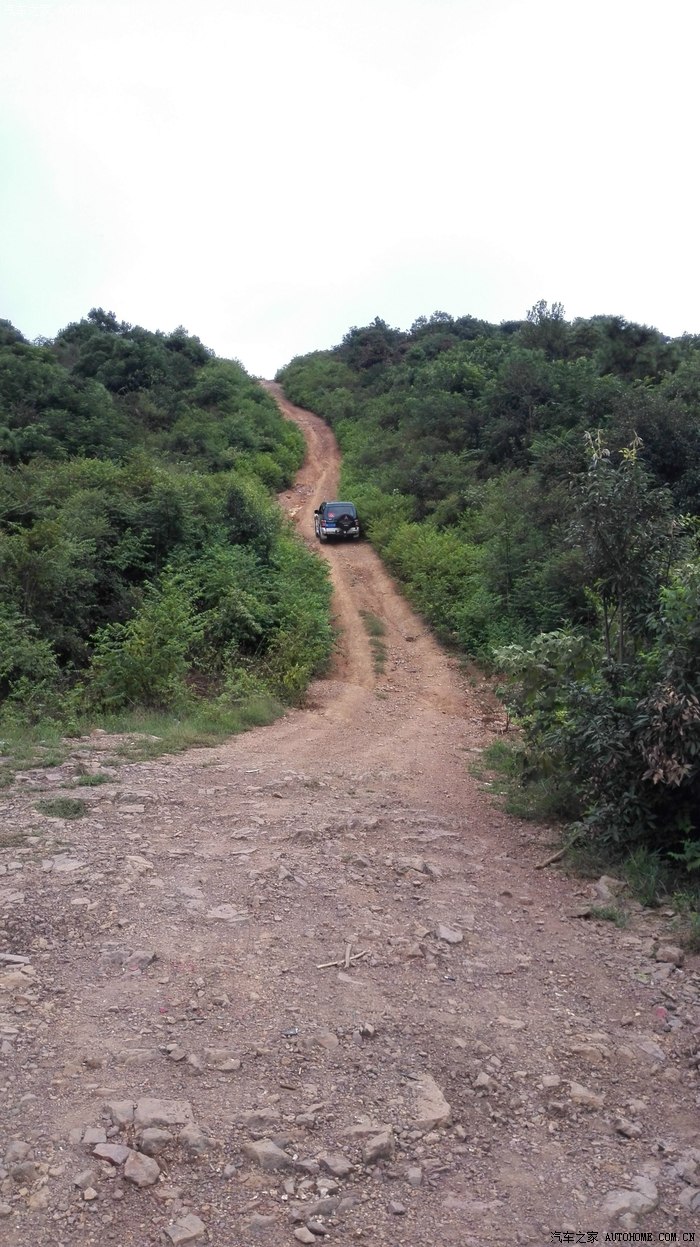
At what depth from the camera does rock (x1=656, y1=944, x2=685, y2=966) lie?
5.40m

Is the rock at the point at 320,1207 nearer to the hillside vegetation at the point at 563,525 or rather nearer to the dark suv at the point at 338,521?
the hillside vegetation at the point at 563,525

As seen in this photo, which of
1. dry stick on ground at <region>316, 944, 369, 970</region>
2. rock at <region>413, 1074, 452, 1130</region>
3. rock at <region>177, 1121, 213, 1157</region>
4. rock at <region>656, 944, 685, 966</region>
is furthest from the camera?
rock at <region>656, 944, 685, 966</region>

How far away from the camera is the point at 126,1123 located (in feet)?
11.7

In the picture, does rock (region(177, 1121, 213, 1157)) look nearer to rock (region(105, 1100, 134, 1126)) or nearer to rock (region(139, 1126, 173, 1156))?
rock (region(139, 1126, 173, 1156))

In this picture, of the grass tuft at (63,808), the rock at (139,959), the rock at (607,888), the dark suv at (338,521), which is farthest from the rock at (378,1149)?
the dark suv at (338,521)

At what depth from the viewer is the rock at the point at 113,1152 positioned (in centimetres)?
337

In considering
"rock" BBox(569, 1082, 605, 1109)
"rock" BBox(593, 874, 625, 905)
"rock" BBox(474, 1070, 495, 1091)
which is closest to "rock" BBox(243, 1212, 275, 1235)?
"rock" BBox(474, 1070, 495, 1091)

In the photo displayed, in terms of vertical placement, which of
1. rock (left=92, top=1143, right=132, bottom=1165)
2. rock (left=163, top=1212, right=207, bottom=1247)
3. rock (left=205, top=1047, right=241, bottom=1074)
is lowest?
rock (left=163, top=1212, right=207, bottom=1247)

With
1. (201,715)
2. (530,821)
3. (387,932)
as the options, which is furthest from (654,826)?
(201,715)

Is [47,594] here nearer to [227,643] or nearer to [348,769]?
[227,643]

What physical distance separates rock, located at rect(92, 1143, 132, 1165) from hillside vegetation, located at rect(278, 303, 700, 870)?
14.0 feet

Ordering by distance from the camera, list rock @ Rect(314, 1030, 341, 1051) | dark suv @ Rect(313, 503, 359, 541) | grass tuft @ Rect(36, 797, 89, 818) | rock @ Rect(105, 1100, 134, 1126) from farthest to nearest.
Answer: dark suv @ Rect(313, 503, 359, 541)
grass tuft @ Rect(36, 797, 89, 818)
rock @ Rect(314, 1030, 341, 1051)
rock @ Rect(105, 1100, 134, 1126)

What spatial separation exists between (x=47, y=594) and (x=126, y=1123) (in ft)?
38.8

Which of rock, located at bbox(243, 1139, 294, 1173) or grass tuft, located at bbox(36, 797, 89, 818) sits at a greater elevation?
grass tuft, located at bbox(36, 797, 89, 818)
